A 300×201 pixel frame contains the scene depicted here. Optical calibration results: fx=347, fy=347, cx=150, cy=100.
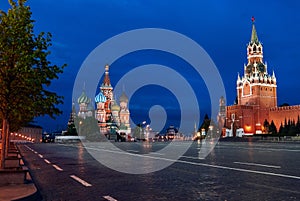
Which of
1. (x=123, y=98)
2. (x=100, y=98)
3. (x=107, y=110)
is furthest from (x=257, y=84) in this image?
(x=100, y=98)

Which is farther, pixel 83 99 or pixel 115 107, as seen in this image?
pixel 115 107

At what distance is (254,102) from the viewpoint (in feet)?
425

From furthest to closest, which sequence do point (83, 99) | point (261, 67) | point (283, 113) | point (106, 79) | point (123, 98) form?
point (123, 98), point (106, 79), point (261, 67), point (83, 99), point (283, 113)

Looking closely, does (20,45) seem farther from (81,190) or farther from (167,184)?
(167,184)

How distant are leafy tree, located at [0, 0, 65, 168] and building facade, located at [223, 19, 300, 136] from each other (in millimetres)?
114182

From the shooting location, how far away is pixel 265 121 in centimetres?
11806

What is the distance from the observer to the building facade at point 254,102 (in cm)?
12500

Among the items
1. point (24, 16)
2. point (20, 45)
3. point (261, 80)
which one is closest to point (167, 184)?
point (20, 45)

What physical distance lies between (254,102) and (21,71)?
5016 inches

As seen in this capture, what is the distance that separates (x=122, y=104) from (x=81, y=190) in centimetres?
13814

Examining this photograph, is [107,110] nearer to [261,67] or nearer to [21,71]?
[261,67]

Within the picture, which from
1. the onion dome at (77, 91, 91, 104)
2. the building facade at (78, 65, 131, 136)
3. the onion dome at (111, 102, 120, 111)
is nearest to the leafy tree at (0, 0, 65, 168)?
the building facade at (78, 65, 131, 136)

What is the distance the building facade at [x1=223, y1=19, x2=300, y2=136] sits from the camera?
410ft

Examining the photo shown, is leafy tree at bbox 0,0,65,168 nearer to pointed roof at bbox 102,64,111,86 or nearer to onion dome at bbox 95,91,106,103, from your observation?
onion dome at bbox 95,91,106,103
